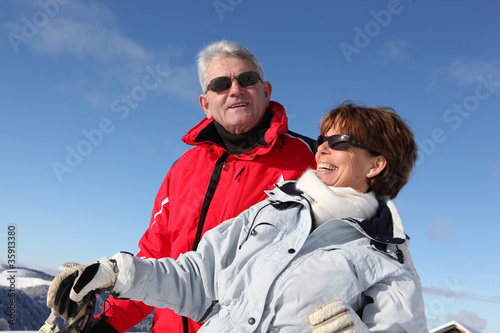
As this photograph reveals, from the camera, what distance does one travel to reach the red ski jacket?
8.59 ft

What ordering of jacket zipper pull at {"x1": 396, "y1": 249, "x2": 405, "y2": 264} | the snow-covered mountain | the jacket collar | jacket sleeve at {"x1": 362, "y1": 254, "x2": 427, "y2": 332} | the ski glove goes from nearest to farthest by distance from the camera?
1. the ski glove
2. jacket sleeve at {"x1": 362, "y1": 254, "x2": 427, "y2": 332}
3. jacket zipper pull at {"x1": 396, "y1": 249, "x2": 405, "y2": 264}
4. the jacket collar
5. the snow-covered mountain

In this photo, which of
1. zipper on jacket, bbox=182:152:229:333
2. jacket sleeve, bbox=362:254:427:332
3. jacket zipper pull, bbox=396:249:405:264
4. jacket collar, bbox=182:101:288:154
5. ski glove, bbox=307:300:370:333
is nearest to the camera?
ski glove, bbox=307:300:370:333

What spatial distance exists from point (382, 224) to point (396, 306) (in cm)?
44

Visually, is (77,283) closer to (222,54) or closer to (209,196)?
(209,196)

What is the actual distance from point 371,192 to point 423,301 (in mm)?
659

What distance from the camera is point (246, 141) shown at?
2904 mm

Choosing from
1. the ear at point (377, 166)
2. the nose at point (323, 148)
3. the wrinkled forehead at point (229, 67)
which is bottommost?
the ear at point (377, 166)

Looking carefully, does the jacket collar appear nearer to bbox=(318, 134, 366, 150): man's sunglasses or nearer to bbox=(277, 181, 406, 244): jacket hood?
bbox=(318, 134, 366, 150): man's sunglasses

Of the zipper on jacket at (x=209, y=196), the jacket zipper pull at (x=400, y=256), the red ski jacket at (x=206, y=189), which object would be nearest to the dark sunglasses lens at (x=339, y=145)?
the red ski jacket at (x=206, y=189)

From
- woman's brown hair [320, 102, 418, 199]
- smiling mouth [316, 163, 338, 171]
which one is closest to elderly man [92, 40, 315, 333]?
smiling mouth [316, 163, 338, 171]

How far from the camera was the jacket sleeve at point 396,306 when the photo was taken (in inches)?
64.8

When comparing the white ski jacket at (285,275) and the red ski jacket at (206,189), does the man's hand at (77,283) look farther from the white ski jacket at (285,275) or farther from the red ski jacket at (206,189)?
the red ski jacket at (206,189)

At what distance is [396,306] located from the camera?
1.67 m

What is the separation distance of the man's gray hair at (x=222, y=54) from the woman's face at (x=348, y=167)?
108cm
